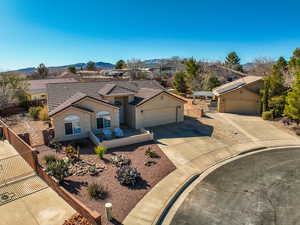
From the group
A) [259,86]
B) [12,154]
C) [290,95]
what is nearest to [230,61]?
Result: [259,86]

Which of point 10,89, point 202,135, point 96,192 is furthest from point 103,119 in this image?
point 10,89

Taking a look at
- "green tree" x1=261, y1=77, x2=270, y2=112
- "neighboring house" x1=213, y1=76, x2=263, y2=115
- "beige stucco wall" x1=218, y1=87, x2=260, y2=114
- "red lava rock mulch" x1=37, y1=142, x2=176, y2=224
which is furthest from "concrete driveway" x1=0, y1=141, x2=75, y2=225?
"green tree" x1=261, y1=77, x2=270, y2=112

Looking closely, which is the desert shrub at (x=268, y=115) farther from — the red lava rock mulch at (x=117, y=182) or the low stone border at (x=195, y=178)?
Result: the red lava rock mulch at (x=117, y=182)

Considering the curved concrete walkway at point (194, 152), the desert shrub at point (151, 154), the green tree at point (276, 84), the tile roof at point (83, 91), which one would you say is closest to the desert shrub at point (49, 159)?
the tile roof at point (83, 91)

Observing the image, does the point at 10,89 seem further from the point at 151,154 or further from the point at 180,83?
the point at 180,83

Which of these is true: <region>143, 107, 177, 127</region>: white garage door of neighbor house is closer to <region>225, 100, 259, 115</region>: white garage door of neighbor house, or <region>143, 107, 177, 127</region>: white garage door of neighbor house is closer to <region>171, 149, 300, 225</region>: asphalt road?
<region>171, 149, 300, 225</region>: asphalt road

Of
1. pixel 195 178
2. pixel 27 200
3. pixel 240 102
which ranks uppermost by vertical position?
pixel 240 102
